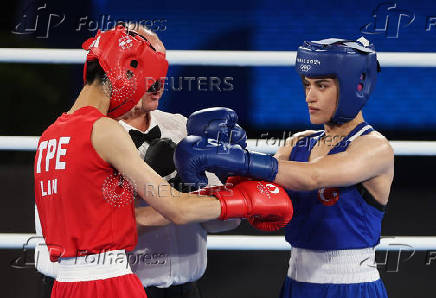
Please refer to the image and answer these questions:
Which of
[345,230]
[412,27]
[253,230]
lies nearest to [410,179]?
[412,27]

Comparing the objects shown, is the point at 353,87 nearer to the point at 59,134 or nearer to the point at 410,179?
the point at 59,134

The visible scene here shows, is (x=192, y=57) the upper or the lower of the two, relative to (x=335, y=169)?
upper

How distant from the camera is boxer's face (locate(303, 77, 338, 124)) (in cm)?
214

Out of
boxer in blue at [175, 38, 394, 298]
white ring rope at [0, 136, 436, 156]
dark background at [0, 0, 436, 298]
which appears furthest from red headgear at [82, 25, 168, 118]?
dark background at [0, 0, 436, 298]

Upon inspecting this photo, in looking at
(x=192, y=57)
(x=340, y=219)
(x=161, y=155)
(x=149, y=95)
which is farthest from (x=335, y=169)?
(x=192, y=57)

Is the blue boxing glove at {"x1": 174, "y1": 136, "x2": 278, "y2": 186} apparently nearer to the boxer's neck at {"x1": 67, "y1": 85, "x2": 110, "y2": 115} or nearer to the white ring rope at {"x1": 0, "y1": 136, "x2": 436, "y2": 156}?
the boxer's neck at {"x1": 67, "y1": 85, "x2": 110, "y2": 115}

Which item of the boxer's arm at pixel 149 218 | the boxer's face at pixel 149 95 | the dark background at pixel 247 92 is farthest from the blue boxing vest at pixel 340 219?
the dark background at pixel 247 92

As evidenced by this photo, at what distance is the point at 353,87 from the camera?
83.1 inches

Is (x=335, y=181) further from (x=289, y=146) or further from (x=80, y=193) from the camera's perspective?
(x=80, y=193)

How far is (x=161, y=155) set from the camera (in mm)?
2160

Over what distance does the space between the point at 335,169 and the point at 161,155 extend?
1.91ft

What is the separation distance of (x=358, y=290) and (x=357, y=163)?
0.41 meters

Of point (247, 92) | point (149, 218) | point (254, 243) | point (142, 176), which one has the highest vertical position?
point (142, 176)

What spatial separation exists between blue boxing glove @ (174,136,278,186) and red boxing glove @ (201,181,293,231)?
0.14ft
